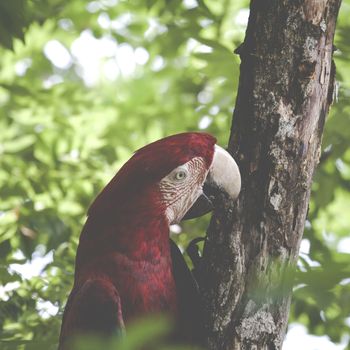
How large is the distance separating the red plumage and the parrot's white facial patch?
0.06 feet

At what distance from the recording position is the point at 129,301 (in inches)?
66.6

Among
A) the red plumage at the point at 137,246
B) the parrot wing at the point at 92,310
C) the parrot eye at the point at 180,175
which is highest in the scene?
the parrot eye at the point at 180,175

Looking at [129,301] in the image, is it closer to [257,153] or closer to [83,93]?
[257,153]

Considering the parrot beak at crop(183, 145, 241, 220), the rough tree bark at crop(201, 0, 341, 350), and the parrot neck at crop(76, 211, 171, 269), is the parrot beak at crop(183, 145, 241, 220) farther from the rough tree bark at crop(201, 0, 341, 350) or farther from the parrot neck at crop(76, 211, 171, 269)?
the parrot neck at crop(76, 211, 171, 269)

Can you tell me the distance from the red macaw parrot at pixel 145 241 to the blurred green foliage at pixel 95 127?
0.63 feet

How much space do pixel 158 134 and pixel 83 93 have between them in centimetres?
49

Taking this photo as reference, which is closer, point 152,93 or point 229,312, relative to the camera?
point 229,312

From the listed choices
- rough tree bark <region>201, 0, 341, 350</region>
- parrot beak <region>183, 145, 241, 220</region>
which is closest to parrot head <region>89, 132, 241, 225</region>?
parrot beak <region>183, 145, 241, 220</region>

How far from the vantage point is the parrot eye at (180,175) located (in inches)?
70.9

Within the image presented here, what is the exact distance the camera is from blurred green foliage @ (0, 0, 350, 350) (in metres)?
2.01

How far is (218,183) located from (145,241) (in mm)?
260

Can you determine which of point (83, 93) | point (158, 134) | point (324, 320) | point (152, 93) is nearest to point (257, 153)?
point (324, 320)

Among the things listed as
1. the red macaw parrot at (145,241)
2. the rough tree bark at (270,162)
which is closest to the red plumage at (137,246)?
the red macaw parrot at (145,241)

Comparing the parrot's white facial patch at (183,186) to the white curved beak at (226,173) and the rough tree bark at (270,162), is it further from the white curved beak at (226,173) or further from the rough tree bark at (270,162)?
the rough tree bark at (270,162)
